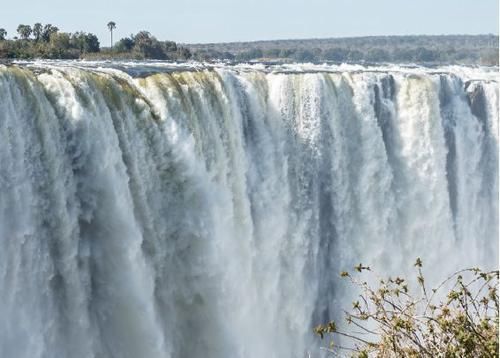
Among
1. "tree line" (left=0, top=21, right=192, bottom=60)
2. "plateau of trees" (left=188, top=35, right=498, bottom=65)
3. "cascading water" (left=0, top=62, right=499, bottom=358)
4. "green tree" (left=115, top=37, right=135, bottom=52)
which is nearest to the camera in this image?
"cascading water" (left=0, top=62, right=499, bottom=358)

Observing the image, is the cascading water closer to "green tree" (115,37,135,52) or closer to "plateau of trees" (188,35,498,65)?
"green tree" (115,37,135,52)

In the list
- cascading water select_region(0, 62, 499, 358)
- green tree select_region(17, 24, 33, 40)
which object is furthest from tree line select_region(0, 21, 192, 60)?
cascading water select_region(0, 62, 499, 358)

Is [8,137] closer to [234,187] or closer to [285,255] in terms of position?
[234,187]

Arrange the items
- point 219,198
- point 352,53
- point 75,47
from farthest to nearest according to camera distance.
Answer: point 352,53, point 75,47, point 219,198

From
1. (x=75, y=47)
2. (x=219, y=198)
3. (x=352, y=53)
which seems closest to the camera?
(x=219, y=198)

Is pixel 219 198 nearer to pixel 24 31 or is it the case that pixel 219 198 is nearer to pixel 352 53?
pixel 24 31

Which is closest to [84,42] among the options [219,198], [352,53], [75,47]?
[75,47]

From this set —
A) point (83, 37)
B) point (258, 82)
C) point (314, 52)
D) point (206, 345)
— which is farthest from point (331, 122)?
point (314, 52)
